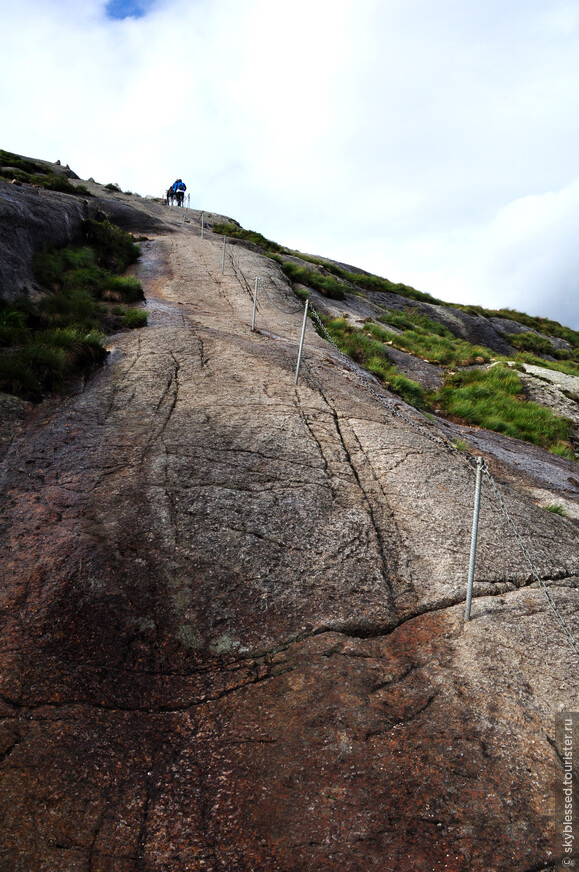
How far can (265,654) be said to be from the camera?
420 centimetres

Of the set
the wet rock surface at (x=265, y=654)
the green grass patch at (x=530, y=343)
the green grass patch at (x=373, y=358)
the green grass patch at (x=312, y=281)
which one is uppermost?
the green grass patch at (x=530, y=343)

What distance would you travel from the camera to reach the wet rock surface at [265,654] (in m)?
2.99

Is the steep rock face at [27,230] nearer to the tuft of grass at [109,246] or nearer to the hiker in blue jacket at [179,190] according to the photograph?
the tuft of grass at [109,246]

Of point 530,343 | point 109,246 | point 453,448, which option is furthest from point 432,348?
point 530,343

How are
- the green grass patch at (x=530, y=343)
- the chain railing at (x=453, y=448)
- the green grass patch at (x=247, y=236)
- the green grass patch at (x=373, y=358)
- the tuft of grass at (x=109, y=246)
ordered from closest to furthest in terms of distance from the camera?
the chain railing at (x=453, y=448)
the green grass patch at (x=373, y=358)
the tuft of grass at (x=109, y=246)
the green grass patch at (x=247, y=236)
the green grass patch at (x=530, y=343)

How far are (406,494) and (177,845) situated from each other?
4574mm

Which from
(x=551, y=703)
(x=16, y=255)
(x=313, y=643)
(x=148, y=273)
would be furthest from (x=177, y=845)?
(x=148, y=273)

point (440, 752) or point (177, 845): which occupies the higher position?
point (440, 752)

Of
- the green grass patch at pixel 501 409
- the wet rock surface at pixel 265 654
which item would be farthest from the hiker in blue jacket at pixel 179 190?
the wet rock surface at pixel 265 654

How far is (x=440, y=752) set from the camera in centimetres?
341

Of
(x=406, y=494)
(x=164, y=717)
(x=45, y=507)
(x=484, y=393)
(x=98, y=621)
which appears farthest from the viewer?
(x=484, y=393)

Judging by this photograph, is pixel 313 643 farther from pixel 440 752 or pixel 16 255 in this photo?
pixel 16 255

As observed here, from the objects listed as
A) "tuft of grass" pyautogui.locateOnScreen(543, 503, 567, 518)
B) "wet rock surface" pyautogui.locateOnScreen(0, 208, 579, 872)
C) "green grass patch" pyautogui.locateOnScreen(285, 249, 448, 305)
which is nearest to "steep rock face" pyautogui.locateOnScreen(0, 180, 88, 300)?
"wet rock surface" pyautogui.locateOnScreen(0, 208, 579, 872)

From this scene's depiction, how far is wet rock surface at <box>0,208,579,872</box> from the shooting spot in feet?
9.82
